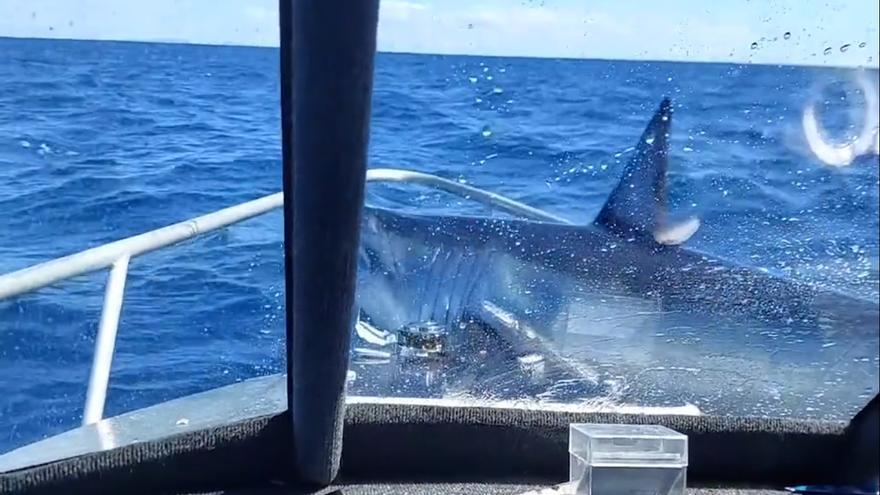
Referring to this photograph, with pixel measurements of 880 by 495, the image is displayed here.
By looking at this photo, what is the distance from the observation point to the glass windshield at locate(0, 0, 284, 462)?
1736mm

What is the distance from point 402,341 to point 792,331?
704 millimetres

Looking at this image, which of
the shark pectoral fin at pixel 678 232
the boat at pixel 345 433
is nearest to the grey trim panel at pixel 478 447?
the boat at pixel 345 433

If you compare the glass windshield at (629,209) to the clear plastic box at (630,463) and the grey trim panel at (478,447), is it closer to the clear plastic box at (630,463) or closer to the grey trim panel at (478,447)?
the grey trim panel at (478,447)

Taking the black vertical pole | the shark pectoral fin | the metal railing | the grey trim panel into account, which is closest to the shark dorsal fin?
the shark pectoral fin

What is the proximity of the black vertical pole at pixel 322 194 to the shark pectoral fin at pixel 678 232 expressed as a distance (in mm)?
686

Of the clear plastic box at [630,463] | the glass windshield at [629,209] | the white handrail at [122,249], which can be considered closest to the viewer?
the glass windshield at [629,209]

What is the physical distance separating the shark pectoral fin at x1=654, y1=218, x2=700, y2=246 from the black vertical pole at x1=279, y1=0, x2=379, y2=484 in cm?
69

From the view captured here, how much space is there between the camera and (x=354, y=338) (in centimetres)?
188

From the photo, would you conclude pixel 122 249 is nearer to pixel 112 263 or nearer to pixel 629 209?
pixel 112 263

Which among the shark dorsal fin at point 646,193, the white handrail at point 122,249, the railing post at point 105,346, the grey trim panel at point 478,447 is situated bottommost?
the grey trim panel at point 478,447

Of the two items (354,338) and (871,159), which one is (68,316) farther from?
(871,159)

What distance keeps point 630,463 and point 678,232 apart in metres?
0.50

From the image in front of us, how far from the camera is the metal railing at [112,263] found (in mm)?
1952


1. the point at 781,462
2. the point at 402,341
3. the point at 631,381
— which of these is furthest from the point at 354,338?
the point at 781,462
